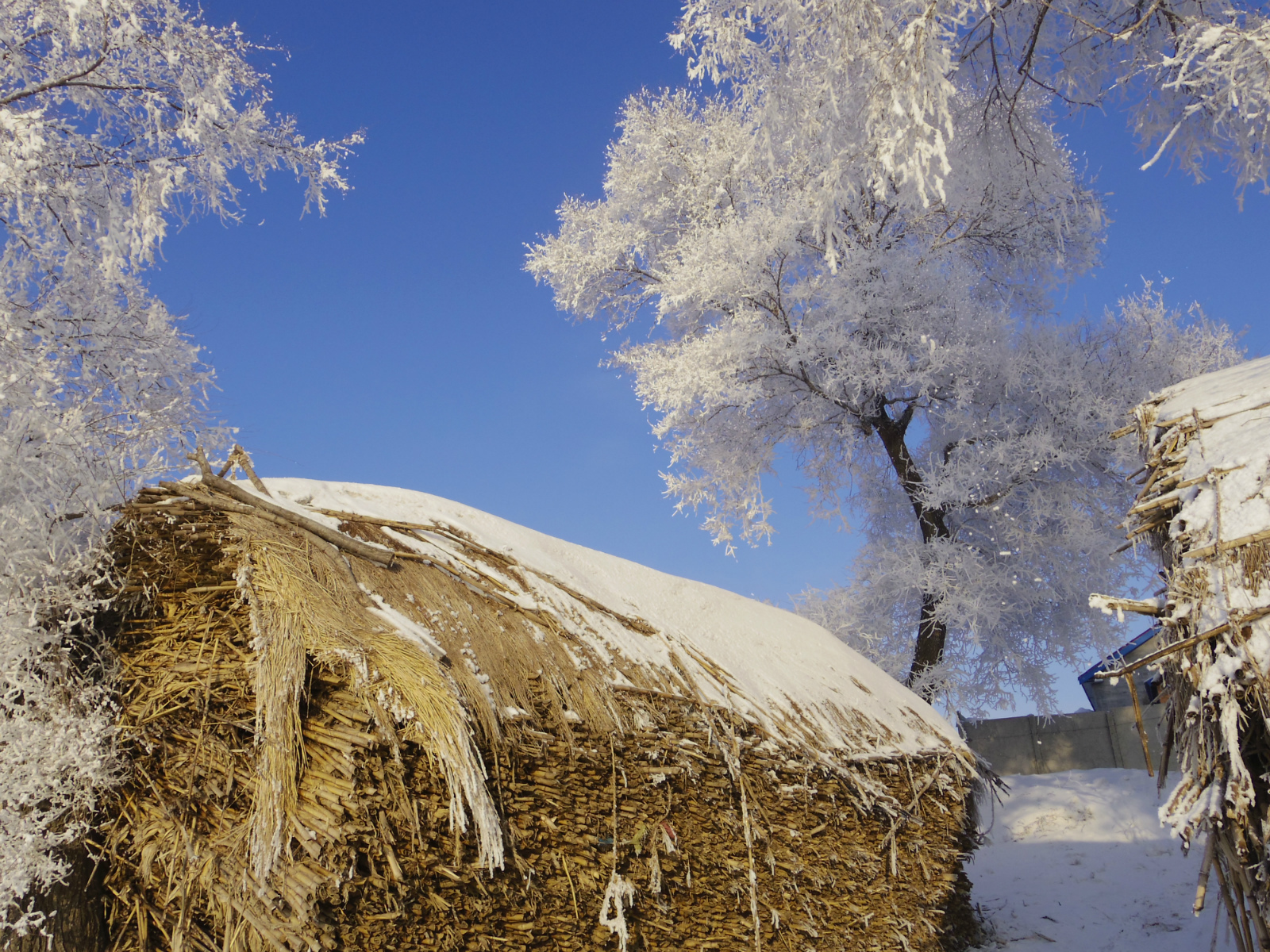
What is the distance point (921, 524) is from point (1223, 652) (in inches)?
477

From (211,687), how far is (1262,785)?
15.8 feet

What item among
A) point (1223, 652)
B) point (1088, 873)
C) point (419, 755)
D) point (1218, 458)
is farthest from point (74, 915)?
point (1088, 873)

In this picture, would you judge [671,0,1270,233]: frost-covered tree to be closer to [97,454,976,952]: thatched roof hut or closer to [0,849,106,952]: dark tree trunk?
[97,454,976,952]: thatched roof hut

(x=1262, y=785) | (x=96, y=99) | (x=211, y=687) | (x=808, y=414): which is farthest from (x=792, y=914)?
(x=808, y=414)

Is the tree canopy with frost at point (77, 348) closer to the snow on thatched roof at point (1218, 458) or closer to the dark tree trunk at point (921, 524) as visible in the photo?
the snow on thatched roof at point (1218, 458)

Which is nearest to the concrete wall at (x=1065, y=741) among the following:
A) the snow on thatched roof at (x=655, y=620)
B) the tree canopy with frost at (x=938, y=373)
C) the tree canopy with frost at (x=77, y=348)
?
the tree canopy with frost at (x=938, y=373)

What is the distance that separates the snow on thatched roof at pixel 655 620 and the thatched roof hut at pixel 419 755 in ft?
0.11

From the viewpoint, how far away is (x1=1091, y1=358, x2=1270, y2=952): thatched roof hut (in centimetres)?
388

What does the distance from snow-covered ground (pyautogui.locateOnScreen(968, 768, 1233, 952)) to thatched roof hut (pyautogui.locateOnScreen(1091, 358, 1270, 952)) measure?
4.54m

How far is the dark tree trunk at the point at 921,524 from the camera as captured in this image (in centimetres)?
1496

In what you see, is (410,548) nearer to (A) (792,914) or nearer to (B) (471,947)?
(B) (471,947)

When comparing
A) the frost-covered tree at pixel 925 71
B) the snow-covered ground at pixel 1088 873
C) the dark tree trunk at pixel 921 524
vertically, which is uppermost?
the frost-covered tree at pixel 925 71

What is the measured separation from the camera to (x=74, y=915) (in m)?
3.59

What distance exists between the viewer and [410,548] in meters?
4.89
